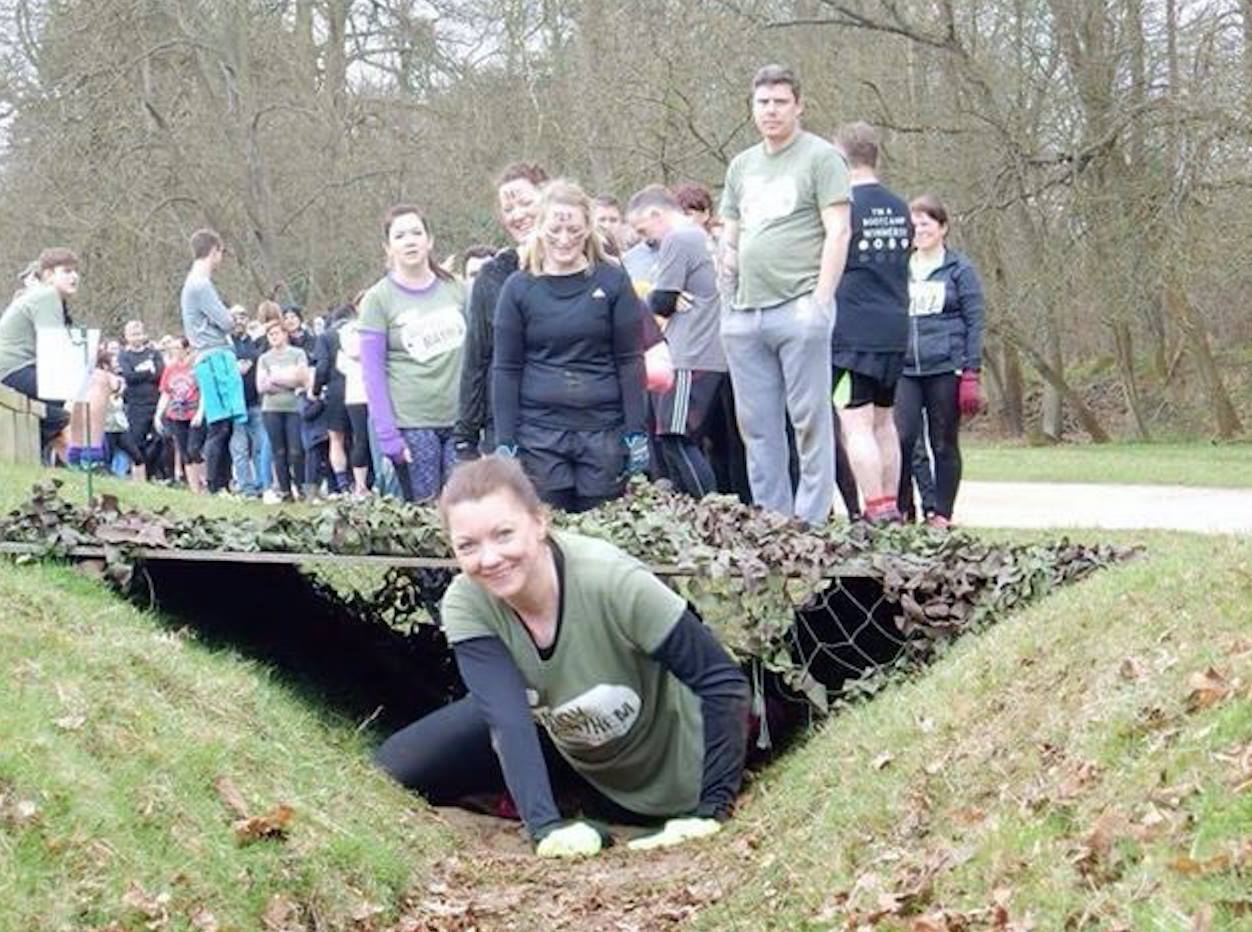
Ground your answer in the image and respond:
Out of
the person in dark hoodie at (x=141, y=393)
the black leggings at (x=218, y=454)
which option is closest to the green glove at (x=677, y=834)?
the black leggings at (x=218, y=454)

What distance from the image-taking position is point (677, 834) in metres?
7.56

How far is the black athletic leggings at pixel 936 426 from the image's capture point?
41.0 ft

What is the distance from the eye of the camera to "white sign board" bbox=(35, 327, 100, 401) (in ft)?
43.8

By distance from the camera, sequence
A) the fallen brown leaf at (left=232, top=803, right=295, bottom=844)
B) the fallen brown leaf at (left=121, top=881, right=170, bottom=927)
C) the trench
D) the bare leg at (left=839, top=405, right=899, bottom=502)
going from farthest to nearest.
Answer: the bare leg at (left=839, top=405, right=899, bottom=502)
the trench
the fallen brown leaf at (left=232, top=803, right=295, bottom=844)
the fallen brown leaf at (left=121, top=881, right=170, bottom=927)

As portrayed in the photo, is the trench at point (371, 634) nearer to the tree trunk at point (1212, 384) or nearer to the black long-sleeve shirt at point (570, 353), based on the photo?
the black long-sleeve shirt at point (570, 353)

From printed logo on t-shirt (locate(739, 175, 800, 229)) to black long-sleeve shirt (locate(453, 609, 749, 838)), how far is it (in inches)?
141

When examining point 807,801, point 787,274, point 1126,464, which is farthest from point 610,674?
point 1126,464

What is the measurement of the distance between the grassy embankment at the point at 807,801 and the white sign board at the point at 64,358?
5.23m

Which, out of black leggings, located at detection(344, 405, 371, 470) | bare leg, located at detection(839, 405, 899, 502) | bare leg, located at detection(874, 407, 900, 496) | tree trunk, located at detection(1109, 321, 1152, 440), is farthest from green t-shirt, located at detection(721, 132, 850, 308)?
tree trunk, located at detection(1109, 321, 1152, 440)

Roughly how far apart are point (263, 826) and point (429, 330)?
544 cm

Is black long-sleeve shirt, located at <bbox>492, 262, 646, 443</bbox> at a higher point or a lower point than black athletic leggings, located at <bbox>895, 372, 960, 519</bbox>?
higher

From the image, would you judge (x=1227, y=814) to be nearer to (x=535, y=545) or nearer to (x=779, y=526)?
(x=535, y=545)

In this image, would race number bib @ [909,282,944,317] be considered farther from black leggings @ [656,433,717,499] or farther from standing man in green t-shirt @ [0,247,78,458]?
standing man in green t-shirt @ [0,247,78,458]

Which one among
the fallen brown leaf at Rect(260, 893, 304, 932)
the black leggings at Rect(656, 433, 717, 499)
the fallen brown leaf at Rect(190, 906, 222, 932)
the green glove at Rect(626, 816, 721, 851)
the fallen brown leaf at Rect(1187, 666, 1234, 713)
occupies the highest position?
the black leggings at Rect(656, 433, 717, 499)
